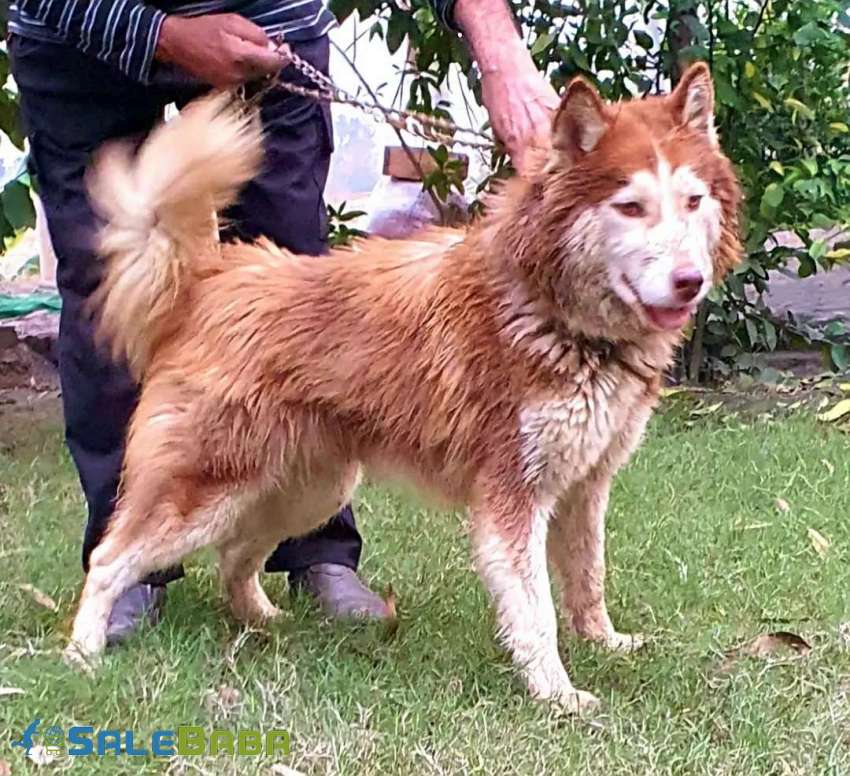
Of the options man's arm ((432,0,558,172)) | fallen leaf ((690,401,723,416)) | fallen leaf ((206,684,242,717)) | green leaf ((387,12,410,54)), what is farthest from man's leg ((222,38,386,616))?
fallen leaf ((690,401,723,416))

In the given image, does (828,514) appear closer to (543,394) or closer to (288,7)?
(543,394)

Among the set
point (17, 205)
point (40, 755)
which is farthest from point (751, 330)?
point (40, 755)

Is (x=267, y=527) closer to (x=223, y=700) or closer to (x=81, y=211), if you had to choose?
(x=223, y=700)

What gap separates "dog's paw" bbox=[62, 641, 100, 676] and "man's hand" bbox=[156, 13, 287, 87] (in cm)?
121

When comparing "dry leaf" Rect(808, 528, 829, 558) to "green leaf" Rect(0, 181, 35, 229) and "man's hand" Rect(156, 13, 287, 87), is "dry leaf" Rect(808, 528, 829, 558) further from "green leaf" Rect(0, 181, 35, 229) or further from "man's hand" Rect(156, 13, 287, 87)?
"green leaf" Rect(0, 181, 35, 229)

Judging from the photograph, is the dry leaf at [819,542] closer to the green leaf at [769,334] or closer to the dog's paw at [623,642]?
the dog's paw at [623,642]

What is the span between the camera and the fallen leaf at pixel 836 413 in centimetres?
508

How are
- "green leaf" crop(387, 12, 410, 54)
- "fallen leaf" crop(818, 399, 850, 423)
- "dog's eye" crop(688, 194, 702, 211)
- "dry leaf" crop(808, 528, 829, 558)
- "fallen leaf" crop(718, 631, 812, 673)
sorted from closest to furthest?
"dog's eye" crop(688, 194, 702, 211)
"fallen leaf" crop(718, 631, 812, 673)
"dry leaf" crop(808, 528, 829, 558)
"green leaf" crop(387, 12, 410, 54)
"fallen leaf" crop(818, 399, 850, 423)

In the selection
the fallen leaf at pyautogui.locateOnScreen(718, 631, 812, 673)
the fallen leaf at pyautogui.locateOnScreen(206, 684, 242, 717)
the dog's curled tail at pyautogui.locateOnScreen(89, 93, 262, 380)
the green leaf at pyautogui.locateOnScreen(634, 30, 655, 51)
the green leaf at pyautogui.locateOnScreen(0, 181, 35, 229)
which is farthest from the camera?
the green leaf at pyautogui.locateOnScreen(634, 30, 655, 51)

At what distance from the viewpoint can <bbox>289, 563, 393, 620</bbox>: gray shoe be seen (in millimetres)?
3266

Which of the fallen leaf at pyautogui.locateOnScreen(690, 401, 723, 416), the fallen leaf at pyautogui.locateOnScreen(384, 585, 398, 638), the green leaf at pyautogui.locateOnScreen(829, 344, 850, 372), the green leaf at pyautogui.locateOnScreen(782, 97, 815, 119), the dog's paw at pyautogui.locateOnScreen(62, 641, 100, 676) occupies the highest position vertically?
the green leaf at pyautogui.locateOnScreen(782, 97, 815, 119)

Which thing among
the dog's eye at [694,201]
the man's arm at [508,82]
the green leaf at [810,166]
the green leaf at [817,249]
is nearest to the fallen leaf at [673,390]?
the green leaf at [817,249]

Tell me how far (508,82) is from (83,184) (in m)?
0.96

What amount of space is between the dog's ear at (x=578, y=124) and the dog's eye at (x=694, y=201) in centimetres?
20
